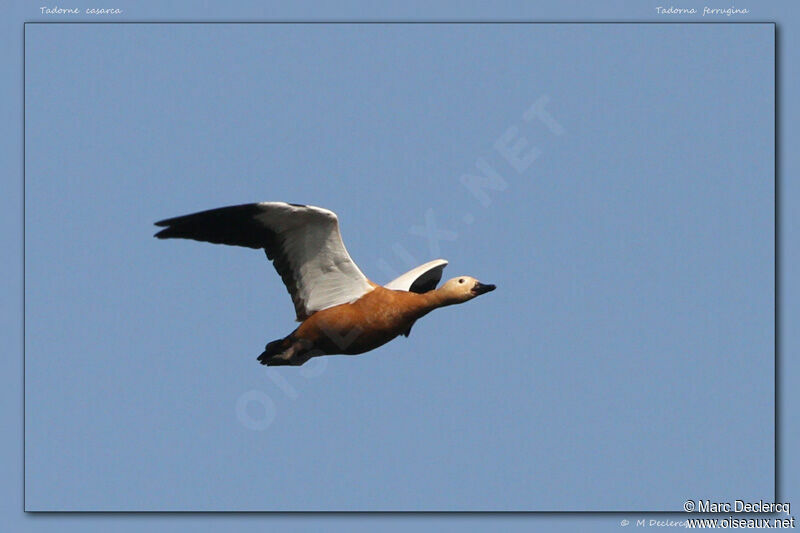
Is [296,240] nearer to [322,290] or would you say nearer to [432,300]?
[322,290]

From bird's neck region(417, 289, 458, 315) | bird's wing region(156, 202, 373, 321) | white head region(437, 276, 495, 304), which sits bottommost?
bird's neck region(417, 289, 458, 315)

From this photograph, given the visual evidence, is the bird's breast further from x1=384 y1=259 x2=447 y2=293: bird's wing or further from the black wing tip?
the black wing tip

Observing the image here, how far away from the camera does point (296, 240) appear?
12.5m

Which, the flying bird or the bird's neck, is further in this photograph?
the bird's neck

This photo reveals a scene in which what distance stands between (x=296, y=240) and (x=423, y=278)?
1.95 metres

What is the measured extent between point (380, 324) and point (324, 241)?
1.01m

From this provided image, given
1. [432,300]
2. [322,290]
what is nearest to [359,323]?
[322,290]

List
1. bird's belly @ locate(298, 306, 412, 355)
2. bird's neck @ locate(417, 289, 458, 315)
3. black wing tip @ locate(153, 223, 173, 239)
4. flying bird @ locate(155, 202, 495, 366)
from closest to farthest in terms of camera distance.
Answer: black wing tip @ locate(153, 223, 173, 239) < flying bird @ locate(155, 202, 495, 366) < bird's belly @ locate(298, 306, 412, 355) < bird's neck @ locate(417, 289, 458, 315)

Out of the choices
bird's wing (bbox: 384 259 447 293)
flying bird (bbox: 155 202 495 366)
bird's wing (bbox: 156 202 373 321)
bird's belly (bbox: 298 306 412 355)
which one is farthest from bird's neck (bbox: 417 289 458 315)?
bird's wing (bbox: 384 259 447 293)

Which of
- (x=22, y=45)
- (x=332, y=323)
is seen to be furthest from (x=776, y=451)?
(x=22, y=45)

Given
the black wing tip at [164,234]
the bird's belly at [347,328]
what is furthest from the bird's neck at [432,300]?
the black wing tip at [164,234]

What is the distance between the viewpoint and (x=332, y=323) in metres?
12.5

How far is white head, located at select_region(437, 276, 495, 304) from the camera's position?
12680 millimetres

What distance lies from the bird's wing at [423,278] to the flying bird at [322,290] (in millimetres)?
838
